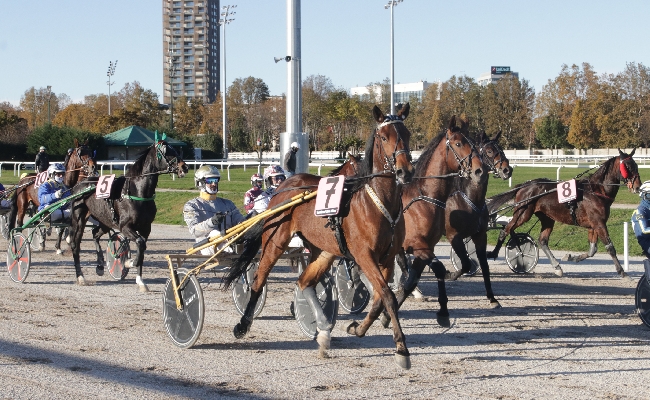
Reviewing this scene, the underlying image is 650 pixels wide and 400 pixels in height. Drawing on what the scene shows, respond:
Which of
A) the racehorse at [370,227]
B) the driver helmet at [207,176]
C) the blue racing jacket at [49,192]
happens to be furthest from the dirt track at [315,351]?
the blue racing jacket at [49,192]

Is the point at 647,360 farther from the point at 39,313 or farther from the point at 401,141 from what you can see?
the point at 39,313

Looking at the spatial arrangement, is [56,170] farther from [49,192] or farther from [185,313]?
[185,313]

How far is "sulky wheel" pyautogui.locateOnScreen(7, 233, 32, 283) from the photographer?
34.1 ft

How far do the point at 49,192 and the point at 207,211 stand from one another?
5265 millimetres

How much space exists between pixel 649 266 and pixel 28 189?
11.3 metres

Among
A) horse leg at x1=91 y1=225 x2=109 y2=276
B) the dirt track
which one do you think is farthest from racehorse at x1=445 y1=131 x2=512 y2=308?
horse leg at x1=91 y1=225 x2=109 y2=276

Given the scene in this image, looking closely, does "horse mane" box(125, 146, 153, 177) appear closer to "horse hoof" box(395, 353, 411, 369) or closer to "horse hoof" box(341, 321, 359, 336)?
"horse hoof" box(341, 321, 359, 336)

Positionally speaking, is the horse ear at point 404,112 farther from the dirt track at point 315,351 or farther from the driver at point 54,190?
the driver at point 54,190

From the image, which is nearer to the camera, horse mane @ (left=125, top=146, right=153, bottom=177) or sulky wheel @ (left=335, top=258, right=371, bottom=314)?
sulky wheel @ (left=335, top=258, right=371, bottom=314)

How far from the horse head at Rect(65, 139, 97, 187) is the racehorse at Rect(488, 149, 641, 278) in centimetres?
658

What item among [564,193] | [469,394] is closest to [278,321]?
[469,394]

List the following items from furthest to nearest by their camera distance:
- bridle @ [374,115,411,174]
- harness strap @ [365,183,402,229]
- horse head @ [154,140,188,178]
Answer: horse head @ [154,140,188,178], harness strap @ [365,183,402,229], bridle @ [374,115,411,174]

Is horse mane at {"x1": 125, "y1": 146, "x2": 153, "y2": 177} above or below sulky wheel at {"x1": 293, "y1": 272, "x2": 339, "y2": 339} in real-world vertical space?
above

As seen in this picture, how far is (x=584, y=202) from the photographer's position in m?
11.5
